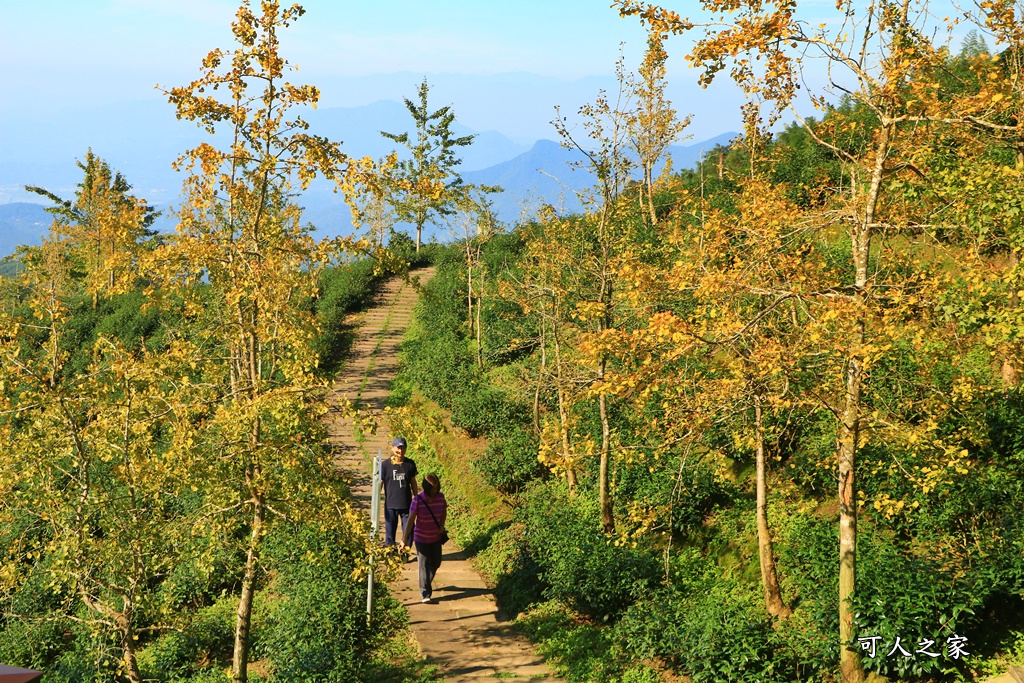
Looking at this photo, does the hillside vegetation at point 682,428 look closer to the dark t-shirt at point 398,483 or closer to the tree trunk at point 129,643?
the tree trunk at point 129,643

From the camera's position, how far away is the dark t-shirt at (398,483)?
12.5 metres

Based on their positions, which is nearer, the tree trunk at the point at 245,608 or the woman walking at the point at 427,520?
the tree trunk at the point at 245,608

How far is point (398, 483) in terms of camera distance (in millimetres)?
12516

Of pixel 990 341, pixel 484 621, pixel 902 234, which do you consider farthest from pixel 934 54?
pixel 484 621

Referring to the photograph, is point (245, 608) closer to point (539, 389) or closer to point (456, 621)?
point (456, 621)

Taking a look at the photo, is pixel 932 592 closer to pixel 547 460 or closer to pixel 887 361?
pixel 887 361

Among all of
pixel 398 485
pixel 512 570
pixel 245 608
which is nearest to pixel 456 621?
pixel 512 570

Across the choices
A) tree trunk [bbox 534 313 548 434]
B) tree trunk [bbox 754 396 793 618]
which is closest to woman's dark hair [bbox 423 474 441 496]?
tree trunk [bbox 534 313 548 434]

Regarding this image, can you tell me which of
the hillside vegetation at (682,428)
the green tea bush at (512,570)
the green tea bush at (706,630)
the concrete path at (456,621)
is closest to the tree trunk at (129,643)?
the hillside vegetation at (682,428)

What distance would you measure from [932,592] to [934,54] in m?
5.17

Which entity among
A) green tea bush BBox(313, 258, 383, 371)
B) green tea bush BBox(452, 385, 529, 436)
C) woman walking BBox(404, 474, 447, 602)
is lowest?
woman walking BBox(404, 474, 447, 602)

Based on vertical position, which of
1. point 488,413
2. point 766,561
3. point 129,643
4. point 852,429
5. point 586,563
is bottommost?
point 586,563

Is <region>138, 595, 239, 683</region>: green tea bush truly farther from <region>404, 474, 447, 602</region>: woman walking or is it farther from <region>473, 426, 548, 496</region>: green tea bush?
<region>473, 426, 548, 496</region>: green tea bush

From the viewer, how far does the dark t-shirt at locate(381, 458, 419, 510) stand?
40.9ft
